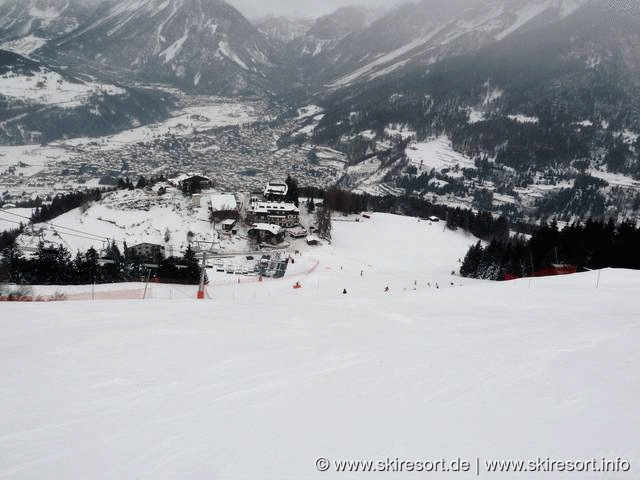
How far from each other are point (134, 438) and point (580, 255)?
47.3m

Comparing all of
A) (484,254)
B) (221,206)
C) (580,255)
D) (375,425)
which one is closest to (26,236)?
(221,206)

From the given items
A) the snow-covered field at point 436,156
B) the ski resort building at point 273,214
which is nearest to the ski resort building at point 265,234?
the ski resort building at point 273,214

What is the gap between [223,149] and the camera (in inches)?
7328

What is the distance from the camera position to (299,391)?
5.73 meters

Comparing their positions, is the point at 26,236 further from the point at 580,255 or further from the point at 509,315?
the point at 580,255

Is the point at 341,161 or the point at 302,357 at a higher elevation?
the point at 341,161

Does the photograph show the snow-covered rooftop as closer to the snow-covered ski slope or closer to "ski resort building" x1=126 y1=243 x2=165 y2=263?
"ski resort building" x1=126 y1=243 x2=165 y2=263

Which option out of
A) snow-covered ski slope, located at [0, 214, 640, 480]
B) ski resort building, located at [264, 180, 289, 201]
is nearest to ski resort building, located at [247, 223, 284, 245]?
ski resort building, located at [264, 180, 289, 201]

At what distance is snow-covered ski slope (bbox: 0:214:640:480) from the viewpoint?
4.07m

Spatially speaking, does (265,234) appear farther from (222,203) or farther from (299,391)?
(299,391)

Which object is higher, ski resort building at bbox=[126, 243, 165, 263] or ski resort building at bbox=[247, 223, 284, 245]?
ski resort building at bbox=[247, 223, 284, 245]

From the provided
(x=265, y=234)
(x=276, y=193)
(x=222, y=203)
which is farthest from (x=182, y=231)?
(x=276, y=193)

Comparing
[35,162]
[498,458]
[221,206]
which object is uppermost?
[35,162]

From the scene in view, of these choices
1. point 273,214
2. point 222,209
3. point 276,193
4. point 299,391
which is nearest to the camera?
point 299,391
